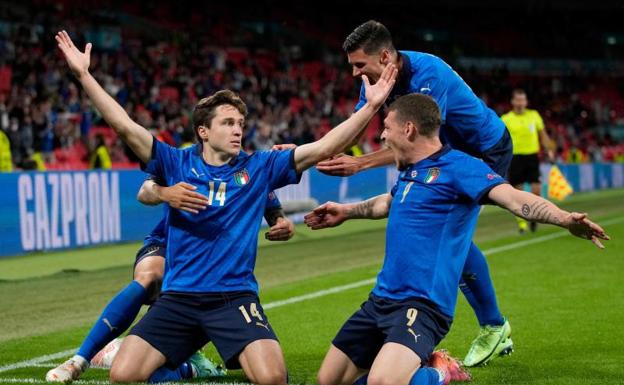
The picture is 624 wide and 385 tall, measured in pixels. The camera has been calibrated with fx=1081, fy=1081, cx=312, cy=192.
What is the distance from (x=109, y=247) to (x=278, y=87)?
1894 centimetres

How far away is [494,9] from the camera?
5706 centimetres

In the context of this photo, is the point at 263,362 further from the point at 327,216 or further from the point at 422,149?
the point at 422,149

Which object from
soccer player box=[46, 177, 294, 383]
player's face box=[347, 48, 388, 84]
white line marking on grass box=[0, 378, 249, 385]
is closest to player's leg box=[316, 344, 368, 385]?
white line marking on grass box=[0, 378, 249, 385]

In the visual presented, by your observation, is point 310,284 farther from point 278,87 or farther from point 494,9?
point 494,9

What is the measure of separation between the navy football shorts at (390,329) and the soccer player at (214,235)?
0.41 meters

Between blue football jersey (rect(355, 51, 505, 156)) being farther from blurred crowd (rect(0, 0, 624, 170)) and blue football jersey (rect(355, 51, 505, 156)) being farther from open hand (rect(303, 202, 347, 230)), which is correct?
blurred crowd (rect(0, 0, 624, 170))

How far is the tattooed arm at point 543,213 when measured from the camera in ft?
15.6

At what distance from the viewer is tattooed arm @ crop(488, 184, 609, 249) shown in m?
4.77

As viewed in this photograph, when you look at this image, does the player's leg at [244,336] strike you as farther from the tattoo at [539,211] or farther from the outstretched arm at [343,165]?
the tattoo at [539,211]

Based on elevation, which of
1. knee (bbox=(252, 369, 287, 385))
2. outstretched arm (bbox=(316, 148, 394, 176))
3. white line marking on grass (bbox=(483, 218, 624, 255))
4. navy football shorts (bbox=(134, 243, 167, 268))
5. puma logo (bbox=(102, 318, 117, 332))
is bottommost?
white line marking on grass (bbox=(483, 218, 624, 255))

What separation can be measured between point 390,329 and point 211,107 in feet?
5.44

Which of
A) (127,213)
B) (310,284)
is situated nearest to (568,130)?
(127,213)

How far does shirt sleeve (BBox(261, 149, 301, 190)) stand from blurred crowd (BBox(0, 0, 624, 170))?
11402 millimetres

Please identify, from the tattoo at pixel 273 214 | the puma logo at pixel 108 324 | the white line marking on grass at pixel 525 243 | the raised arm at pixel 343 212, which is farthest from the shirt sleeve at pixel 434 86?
the white line marking on grass at pixel 525 243
